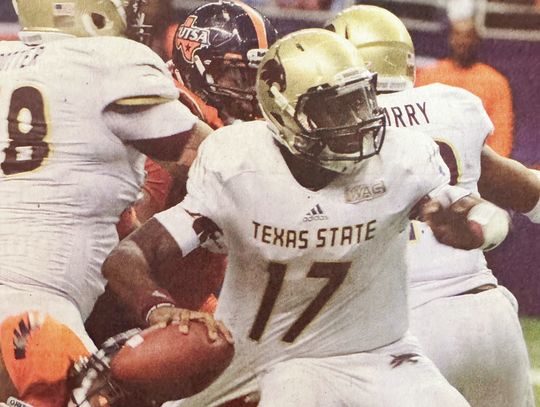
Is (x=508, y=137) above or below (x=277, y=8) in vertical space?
below

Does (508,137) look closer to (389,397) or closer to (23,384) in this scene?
(389,397)

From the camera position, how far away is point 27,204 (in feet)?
6.16

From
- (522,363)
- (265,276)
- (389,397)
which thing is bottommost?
(522,363)

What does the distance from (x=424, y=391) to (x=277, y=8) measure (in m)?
0.87

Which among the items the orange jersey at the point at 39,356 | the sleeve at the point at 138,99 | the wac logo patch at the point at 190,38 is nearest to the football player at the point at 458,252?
the wac logo patch at the point at 190,38

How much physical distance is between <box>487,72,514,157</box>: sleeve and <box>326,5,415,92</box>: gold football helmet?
20 cm

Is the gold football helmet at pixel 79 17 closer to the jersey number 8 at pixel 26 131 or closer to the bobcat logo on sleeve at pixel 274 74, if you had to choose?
the jersey number 8 at pixel 26 131

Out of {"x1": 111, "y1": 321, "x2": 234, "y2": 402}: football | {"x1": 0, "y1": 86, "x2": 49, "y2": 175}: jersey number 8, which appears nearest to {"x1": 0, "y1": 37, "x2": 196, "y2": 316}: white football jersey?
{"x1": 0, "y1": 86, "x2": 49, "y2": 175}: jersey number 8

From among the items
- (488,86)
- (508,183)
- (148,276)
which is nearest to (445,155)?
(508,183)

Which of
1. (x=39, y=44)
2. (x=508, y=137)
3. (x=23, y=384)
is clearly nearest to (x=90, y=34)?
(x=39, y=44)

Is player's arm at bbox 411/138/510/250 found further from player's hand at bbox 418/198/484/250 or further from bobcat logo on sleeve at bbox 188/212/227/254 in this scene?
bobcat logo on sleeve at bbox 188/212/227/254

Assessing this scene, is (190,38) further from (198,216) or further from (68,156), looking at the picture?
(198,216)

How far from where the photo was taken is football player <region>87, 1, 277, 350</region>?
190 cm

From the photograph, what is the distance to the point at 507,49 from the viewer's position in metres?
2.19
